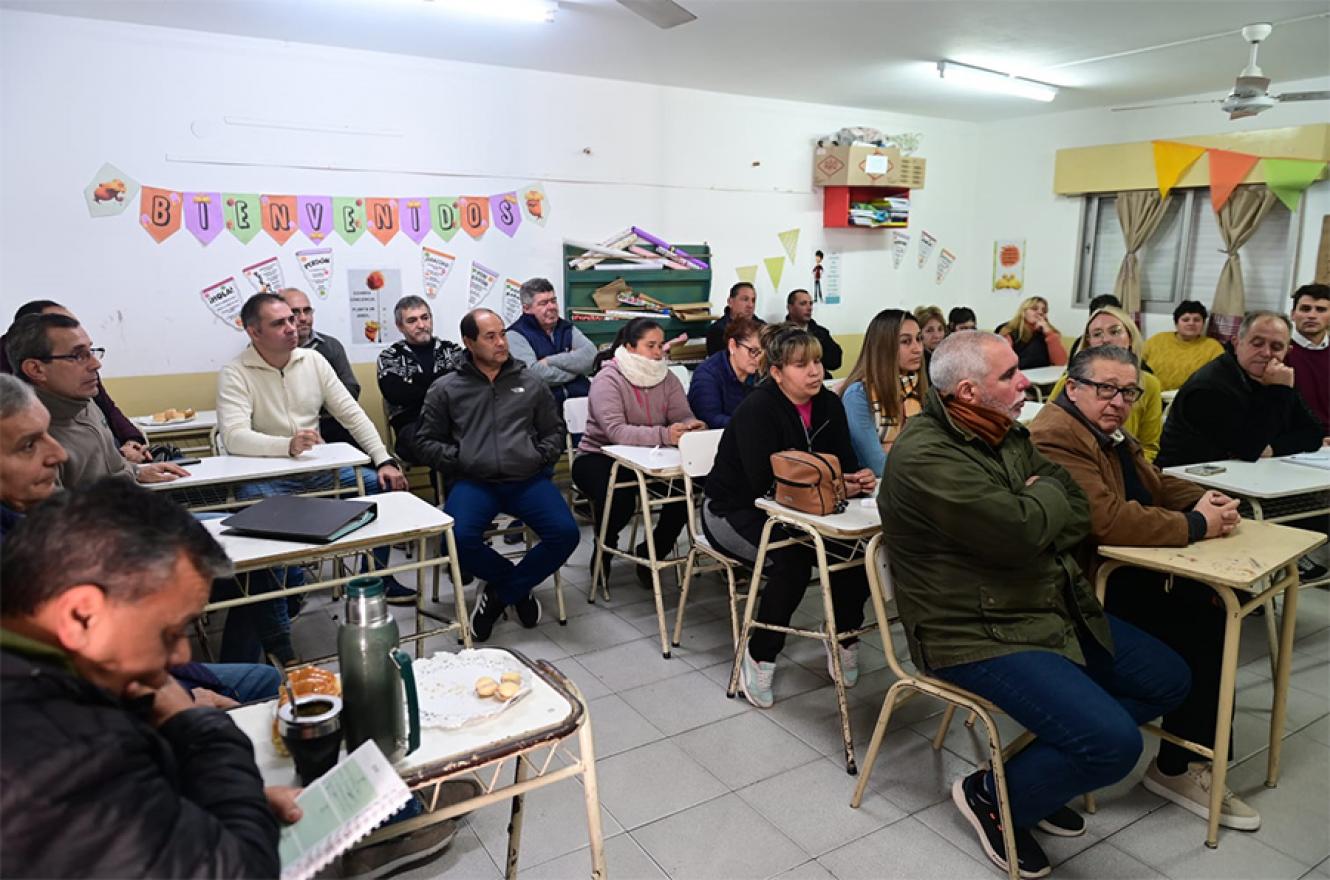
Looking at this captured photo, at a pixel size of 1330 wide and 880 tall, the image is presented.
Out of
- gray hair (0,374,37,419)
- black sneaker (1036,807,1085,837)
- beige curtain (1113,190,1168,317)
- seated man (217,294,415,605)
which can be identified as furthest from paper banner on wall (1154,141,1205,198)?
gray hair (0,374,37,419)

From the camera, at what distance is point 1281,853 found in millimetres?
2133

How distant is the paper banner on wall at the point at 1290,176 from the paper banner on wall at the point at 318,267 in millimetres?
6284

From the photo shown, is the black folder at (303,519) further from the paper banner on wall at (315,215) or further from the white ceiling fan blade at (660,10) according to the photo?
the paper banner on wall at (315,215)

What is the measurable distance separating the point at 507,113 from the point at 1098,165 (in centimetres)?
478

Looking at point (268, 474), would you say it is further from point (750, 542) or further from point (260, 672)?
point (750, 542)

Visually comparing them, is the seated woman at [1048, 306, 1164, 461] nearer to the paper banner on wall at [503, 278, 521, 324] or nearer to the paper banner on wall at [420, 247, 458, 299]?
the paper banner on wall at [503, 278, 521, 324]

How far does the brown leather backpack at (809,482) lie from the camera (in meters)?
2.57

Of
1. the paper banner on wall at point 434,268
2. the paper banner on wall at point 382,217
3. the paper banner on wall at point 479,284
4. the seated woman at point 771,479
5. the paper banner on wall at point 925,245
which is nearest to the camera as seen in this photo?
the seated woman at point 771,479

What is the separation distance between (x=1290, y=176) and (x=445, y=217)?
5.68 metres

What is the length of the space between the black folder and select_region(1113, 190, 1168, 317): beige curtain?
6.55 m

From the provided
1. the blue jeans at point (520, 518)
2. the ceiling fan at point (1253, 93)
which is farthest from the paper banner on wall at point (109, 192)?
the ceiling fan at point (1253, 93)

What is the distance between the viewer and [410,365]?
462cm

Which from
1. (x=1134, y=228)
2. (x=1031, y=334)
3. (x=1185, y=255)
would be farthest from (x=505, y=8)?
(x=1185, y=255)

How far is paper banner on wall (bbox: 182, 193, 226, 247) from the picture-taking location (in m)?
4.43
